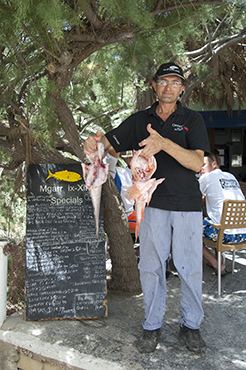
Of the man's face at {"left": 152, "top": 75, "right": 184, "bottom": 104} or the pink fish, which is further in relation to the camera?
the man's face at {"left": 152, "top": 75, "right": 184, "bottom": 104}

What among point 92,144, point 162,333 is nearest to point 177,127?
point 92,144

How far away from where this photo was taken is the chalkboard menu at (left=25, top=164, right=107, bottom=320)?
3.30m

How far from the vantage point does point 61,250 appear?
3.40 metres

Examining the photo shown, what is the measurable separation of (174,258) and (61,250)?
1.24 m

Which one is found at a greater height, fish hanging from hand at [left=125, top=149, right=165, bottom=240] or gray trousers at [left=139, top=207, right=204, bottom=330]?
fish hanging from hand at [left=125, top=149, right=165, bottom=240]

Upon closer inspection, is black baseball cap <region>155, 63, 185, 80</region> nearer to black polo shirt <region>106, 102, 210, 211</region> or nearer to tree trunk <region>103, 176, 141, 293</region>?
black polo shirt <region>106, 102, 210, 211</region>

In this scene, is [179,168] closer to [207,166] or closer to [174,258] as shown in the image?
[174,258]

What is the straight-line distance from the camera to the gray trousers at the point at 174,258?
2654mm

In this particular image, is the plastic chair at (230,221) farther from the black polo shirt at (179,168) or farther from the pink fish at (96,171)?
the pink fish at (96,171)

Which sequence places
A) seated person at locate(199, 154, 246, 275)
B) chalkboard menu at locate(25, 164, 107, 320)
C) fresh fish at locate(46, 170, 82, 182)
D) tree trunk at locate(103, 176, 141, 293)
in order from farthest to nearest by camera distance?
seated person at locate(199, 154, 246, 275) < tree trunk at locate(103, 176, 141, 293) < fresh fish at locate(46, 170, 82, 182) < chalkboard menu at locate(25, 164, 107, 320)

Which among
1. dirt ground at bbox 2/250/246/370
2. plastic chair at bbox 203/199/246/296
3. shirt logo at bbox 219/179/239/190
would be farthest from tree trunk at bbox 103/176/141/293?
shirt logo at bbox 219/179/239/190

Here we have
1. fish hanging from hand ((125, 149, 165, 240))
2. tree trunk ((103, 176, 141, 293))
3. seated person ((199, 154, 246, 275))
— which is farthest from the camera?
seated person ((199, 154, 246, 275))

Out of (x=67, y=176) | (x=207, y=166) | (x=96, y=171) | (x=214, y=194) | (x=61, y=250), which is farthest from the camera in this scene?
(x=207, y=166)

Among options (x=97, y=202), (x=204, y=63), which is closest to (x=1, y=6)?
(x=97, y=202)
